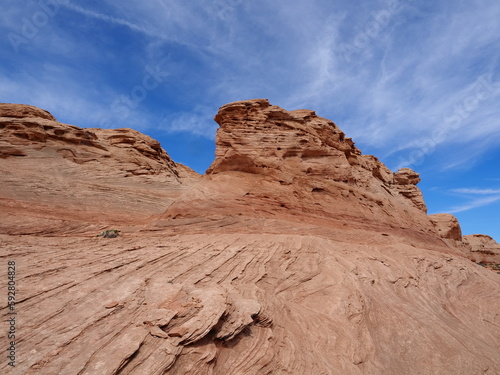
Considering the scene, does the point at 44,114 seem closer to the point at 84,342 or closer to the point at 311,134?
the point at 311,134

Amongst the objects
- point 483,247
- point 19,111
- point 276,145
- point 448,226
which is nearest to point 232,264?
point 276,145

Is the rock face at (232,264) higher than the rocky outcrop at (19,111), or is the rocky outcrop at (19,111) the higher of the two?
the rocky outcrop at (19,111)

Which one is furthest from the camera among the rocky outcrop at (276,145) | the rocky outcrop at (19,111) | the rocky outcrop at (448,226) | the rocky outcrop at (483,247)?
the rocky outcrop at (483,247)

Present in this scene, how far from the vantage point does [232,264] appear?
10.1 metres

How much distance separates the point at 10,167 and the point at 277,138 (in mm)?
16342

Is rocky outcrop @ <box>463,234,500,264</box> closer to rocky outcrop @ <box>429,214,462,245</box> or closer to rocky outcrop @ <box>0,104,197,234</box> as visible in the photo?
rocky outcrop @ <box>429,214,462,245</box>

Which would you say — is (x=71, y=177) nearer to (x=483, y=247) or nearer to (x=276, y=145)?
(x=276, y=145)

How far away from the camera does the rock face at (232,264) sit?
5.43 meters

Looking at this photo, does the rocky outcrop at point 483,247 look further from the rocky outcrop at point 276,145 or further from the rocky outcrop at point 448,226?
the rocky outcrop at point 276,145

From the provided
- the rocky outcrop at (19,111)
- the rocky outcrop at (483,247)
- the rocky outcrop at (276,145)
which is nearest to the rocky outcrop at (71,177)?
the rocky outcrop at (19,111)

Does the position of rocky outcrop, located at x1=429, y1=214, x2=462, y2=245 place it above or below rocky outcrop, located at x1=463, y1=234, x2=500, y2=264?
below

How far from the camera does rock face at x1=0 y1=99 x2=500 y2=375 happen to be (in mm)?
5434

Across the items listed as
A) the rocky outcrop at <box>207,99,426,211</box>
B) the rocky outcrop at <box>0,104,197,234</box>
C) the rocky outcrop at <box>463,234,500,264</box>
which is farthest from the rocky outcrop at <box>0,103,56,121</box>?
the rocky outcrop at <box>463,234,500,264</box>

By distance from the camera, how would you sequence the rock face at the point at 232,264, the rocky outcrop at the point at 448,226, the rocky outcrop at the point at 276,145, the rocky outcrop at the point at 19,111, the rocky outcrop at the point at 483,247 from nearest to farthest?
the rock face at the point at 232,264, the rocky outcrop at the point at 19,111, the rocky outcrop at the point at 276,145, the rocky outcrop at the point at 448,226, the rocky outcrop at the point at 483,247
